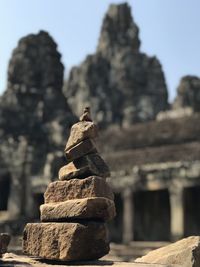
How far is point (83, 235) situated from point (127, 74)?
56.3m

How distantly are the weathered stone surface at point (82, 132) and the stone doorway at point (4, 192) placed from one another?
2736cm

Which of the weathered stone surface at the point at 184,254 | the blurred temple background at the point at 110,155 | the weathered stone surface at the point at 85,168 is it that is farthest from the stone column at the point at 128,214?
the weathered stone surface at the point at 85,168

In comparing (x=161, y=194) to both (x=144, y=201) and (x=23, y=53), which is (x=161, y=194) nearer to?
(x=144, y=201)

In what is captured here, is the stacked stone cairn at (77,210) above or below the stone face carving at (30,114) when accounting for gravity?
below

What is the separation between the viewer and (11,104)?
41.3 meters

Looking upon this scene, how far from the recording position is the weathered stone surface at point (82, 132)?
8781 millimetres

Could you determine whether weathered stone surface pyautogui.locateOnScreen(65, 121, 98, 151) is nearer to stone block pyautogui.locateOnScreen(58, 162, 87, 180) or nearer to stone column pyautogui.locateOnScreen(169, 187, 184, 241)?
stone block pyautogui.locateOnScreen(58, 162, 87, 180)

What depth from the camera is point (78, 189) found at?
849cm

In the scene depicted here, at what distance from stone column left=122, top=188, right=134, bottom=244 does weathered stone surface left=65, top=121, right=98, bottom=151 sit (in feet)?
71.0

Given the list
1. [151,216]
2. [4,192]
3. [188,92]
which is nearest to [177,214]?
[151,216]

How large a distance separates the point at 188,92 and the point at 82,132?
52145 millimetres

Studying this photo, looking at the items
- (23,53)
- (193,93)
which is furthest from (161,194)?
(193,93)

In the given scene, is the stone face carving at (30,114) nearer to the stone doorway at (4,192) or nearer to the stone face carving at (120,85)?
the stone doorway at (4,192)

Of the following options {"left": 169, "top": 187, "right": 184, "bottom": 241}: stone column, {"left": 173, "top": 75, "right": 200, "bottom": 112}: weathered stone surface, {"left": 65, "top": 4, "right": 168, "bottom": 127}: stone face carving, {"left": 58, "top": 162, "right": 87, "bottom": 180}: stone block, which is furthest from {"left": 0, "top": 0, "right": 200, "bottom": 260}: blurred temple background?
{"left": 58, "top": 162, "right": 87, "bottom": 180}: stone block
